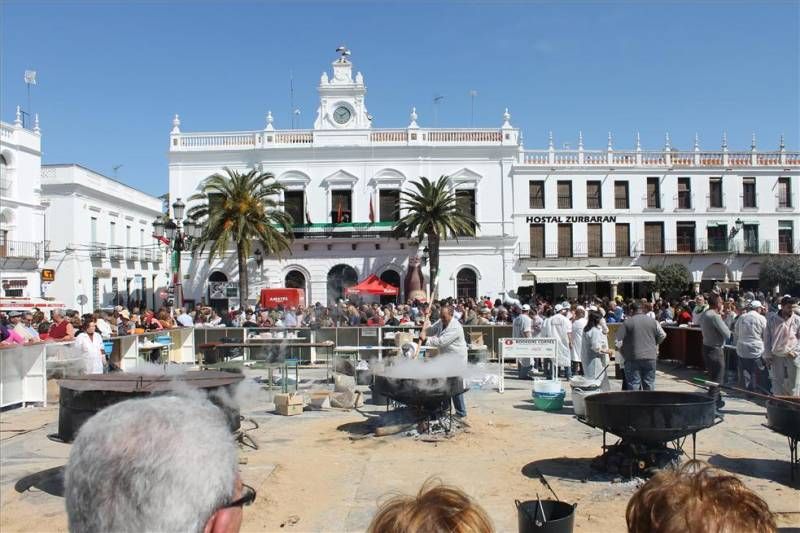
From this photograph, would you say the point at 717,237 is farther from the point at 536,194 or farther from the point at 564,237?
the point at 536,194

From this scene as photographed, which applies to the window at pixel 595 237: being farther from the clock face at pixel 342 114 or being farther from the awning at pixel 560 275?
the clock face at pixel 342 114

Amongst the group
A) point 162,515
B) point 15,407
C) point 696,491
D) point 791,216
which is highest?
point 791,216

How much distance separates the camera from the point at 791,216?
4409 centimetres

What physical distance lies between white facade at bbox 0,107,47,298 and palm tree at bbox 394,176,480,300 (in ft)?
67.1

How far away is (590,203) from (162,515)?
43742mm

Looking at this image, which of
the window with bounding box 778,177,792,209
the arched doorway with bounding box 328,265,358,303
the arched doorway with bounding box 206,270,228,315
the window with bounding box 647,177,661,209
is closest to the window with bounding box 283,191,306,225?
the arched doorway with bounding box 328,265,358,303

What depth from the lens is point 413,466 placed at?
7.86 m

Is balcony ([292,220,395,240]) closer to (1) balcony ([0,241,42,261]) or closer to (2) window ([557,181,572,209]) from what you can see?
(2) window ([557,181,572,209])

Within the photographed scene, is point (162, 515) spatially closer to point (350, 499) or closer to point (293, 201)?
point (350, 499)

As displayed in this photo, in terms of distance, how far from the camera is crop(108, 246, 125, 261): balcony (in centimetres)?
4478

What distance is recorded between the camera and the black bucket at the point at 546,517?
4.39 m


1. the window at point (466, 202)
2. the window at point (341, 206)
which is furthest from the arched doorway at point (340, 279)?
the window at point (466, 202)

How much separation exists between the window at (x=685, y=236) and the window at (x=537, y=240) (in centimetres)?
887

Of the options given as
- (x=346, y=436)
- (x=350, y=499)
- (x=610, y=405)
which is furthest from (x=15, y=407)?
(x=610, y=405)
